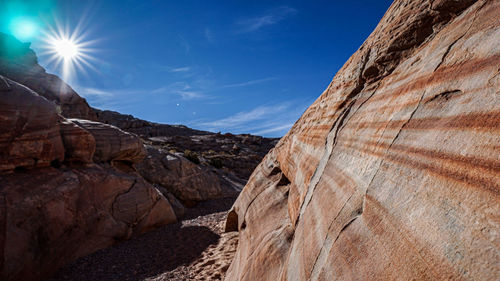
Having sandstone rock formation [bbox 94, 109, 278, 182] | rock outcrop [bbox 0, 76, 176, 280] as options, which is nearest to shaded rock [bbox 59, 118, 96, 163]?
rock outcrop [bbox 0, 76, 176, 280]

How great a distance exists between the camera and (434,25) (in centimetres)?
263

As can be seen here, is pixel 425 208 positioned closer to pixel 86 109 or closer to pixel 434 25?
pixel 434 25

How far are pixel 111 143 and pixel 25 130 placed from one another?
13.3 ft

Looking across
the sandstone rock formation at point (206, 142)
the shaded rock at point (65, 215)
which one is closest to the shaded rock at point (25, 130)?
the shaded rock at point (65, 215)

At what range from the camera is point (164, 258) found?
7672mm

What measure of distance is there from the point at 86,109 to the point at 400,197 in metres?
31.9

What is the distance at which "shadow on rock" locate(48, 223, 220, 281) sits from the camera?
6.88 m

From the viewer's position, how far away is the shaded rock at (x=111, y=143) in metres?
11.4

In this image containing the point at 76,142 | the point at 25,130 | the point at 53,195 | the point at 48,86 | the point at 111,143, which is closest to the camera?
the point at 53,195

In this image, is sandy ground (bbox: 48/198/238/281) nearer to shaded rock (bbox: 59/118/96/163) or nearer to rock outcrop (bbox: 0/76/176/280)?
rock outcrop (bbox: 0/76/176/280)

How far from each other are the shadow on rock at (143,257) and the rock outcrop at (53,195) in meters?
0.48

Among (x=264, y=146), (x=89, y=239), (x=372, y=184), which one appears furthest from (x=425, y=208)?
(x=264, y=146)

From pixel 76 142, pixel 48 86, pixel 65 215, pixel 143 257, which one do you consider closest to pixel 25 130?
pixel 76 142

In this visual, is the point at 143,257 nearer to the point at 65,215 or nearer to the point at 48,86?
the point at 65,215
